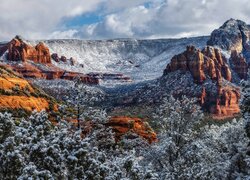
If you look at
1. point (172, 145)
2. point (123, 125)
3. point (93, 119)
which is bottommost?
point (123, 125)

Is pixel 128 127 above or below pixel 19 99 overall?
below

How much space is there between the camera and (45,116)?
26344mm

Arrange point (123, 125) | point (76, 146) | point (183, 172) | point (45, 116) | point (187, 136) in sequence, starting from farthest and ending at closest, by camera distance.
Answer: point (123, 125) → point (187, 136) → point (183, 172) → point (45, 116) → point (76, 146)

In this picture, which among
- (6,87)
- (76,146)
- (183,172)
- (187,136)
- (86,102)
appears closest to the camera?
(76,146)

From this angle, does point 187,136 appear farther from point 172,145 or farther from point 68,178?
point 68,178

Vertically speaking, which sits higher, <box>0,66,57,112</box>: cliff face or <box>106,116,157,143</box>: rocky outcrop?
<box>0,66,57,112</box>: cliff face

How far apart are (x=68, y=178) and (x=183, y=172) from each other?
13.5 meters

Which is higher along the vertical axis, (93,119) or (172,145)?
(93,119)

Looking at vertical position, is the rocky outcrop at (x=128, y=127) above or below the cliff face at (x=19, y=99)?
below

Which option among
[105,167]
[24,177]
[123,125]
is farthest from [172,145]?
[123,125]

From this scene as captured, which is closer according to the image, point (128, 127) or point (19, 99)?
point (128, 127)

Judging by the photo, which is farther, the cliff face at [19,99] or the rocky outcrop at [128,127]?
the cliff face at [19,99]

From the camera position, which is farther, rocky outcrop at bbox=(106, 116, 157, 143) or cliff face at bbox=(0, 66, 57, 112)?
cliff face at bbox=(0, 66, 57, 112)

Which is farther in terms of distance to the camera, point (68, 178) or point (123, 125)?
point (123, 125)
